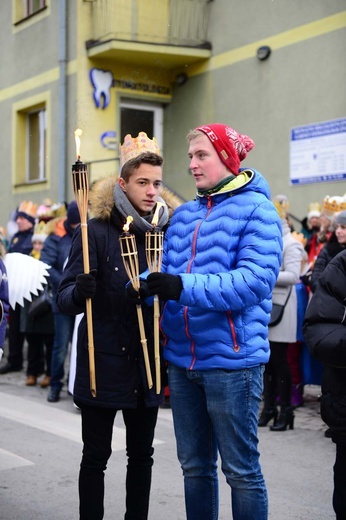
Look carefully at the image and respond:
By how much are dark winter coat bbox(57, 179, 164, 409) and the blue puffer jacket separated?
0.25m

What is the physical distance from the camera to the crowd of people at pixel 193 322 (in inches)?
128

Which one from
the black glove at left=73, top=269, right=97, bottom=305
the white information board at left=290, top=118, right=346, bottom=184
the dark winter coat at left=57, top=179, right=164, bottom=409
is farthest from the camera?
the white information board at left=290, top=118, right=346, bottom=184

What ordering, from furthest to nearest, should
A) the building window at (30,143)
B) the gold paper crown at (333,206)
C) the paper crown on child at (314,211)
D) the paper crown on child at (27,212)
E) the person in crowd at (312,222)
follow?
the building window at (30,143) → the paper crown on child at (27,212) → the paper crown on child at (314,211) → the person in crowd at (312,222) → the gold paper crown at (333,206)

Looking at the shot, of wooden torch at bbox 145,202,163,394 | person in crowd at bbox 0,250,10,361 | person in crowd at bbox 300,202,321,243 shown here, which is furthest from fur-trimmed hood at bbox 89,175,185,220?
person in crowd at bbox 300,202,321,243

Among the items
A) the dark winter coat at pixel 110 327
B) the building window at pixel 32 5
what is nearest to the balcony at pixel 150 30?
the building window at pixel 32 5

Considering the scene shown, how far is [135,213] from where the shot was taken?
362 centimetres

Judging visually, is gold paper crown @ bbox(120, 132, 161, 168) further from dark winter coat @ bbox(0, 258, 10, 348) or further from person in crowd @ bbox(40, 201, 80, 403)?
person in crowd @ bbox(40, 201, 80, 403)

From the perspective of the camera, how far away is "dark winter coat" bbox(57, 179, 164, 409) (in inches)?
140

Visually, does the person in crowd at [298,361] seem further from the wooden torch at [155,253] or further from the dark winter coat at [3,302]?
the wooden torch at [155,253]

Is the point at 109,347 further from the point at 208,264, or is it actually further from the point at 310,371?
the point at 310,371

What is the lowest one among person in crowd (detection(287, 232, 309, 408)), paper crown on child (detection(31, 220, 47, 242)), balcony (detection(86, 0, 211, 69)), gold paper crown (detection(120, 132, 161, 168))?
person in crowd (detection(287, 232, 309, 408))

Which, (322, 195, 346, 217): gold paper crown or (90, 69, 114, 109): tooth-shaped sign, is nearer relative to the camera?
(322, 195, 346, 217): gold paper crown

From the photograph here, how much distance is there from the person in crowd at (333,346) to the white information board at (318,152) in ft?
25.2

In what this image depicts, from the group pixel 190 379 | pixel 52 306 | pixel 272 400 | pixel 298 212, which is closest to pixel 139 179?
pixel 190 379
